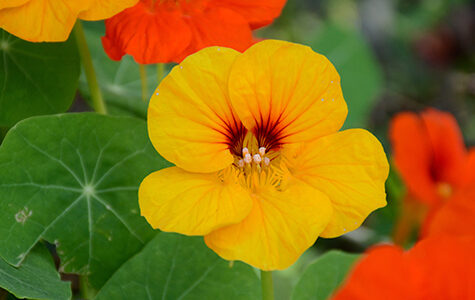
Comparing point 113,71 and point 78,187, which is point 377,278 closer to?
point 78,187

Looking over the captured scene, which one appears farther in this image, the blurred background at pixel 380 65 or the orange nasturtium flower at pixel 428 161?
the orange nasturtium flower at pixel 428 161

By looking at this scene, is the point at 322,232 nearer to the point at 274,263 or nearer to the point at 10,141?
the point at 274,263

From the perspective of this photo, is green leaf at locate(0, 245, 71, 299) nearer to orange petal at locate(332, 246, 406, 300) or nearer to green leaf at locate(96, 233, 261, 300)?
green leaf at locate(96, 233, 261, 300)

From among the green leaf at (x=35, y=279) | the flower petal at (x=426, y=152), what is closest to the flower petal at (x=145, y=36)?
the green leaf at (x=35, y=279)

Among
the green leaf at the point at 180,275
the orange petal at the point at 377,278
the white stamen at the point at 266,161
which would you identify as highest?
the orange petal at the point at 377,278

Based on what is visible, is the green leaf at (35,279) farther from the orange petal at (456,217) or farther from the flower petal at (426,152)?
the flower petal at (426,152)

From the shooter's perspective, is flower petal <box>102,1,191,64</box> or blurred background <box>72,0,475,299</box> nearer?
flower petal <box>102,1,191,64</box>

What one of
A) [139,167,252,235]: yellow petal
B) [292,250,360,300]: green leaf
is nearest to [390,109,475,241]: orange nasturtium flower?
[292,250,360,300]: green leaf
